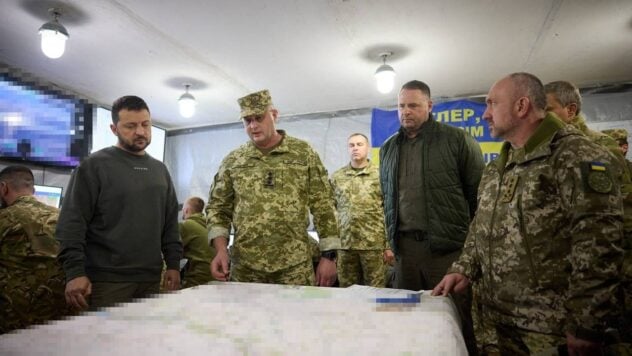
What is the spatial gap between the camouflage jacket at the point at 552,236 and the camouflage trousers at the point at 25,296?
2489 mm

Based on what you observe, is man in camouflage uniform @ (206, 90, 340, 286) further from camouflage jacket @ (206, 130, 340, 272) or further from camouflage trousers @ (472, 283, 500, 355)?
camouflage trousers @ (472, 283, 500, 355)

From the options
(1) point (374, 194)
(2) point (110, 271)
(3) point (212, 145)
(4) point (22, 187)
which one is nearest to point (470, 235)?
(2) point (110, 271)

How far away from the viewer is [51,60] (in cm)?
356

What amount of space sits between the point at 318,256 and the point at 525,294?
1.13 m

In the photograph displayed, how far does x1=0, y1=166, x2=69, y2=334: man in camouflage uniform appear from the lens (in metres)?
2.28

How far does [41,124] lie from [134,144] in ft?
8.39

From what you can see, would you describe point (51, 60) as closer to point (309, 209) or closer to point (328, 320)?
point (309, 209)

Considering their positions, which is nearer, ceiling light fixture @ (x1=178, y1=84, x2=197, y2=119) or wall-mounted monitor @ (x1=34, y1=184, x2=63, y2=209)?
wall-mounted monitor @ (x1=34, y1=184, x2=63, y2=209)

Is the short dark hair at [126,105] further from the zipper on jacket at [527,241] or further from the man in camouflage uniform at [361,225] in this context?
the man in camouflage uniform at [361,225]

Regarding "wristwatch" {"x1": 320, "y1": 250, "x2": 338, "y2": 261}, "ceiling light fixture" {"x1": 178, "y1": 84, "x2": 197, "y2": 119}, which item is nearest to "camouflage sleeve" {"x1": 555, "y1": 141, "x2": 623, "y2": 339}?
"wristwatch" {"x1": 320, "y1": 250, "x2": 338, "y2": 261}

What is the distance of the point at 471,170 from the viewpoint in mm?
2100

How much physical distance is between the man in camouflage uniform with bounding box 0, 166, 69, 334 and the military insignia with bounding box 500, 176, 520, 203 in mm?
2613

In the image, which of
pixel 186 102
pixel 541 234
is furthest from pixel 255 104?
pixel 186 102

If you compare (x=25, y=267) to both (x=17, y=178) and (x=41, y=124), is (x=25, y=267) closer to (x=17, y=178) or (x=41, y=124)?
(x=17, y=178)
